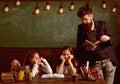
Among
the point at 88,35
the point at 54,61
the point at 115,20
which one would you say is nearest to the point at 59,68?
the point at 88,35

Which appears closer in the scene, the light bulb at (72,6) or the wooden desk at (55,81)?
the wooden desk at (55,81)

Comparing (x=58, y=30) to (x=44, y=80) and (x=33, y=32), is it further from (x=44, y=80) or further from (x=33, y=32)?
(x=44, y=80)

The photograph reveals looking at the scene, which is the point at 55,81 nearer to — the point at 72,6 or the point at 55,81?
the point at 55,81

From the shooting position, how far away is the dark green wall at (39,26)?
722 cm

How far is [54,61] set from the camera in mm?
7195

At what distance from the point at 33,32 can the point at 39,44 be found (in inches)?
11.9

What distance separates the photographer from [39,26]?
7266 millimetres

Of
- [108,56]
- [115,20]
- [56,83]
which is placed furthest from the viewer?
[115,20]

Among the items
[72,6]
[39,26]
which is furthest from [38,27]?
[72,6]

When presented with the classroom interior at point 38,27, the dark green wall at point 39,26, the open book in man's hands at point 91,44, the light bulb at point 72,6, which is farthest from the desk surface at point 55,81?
the dark green wall at point 39,26

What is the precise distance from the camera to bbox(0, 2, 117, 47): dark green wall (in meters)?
7.22

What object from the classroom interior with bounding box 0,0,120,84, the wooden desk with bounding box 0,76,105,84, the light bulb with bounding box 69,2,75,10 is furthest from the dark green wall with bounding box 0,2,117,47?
the wooden desk with bounding box 0,76,105,84

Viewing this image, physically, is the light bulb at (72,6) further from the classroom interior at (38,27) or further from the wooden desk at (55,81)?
the wooden desk at (55,81)

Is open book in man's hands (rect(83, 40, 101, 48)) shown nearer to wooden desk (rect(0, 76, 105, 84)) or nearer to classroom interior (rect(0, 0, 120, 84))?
wooden desk (rect(0, 76, 105, 84))
